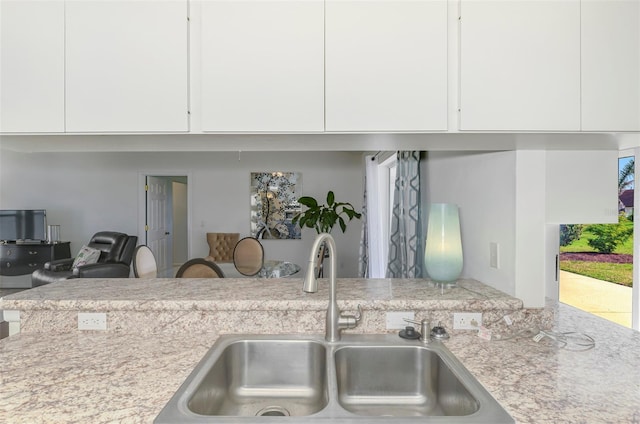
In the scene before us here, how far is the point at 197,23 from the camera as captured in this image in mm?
1226

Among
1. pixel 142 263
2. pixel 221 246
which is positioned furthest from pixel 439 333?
pixel 221 246

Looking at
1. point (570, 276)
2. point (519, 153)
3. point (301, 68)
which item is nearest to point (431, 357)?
point (519, 153)

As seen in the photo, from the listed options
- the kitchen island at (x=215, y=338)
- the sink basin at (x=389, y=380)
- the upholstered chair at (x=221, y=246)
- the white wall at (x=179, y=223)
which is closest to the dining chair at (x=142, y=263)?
the kitchen island at (x=215, y=338)

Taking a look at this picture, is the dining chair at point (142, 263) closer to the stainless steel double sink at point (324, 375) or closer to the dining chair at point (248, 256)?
the dining chair at point (248, 256)

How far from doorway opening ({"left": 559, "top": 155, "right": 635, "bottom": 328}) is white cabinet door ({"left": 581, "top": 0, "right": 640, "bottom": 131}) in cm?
149

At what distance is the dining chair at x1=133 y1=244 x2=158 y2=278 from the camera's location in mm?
3104

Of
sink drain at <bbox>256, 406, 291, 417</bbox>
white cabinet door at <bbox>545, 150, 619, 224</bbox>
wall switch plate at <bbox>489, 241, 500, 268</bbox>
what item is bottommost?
sink drain at <bbox>256, 406, 291, 417</bbox>

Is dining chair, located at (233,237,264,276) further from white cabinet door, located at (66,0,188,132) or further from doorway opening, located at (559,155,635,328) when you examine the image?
white cabinet door, located at (66,0,188,132)

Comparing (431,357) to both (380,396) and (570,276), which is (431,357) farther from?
(570,276)

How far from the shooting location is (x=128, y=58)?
1.22 meters

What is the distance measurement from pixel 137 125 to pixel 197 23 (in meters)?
0.40

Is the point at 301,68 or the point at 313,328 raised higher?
the point at 301,68

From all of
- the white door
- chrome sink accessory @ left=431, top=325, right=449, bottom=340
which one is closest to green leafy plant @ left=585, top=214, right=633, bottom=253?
chrome sink accessory @ left=431, top=325, right=449, bottom=340

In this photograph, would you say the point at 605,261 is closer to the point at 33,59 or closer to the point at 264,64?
the point at 264,64
